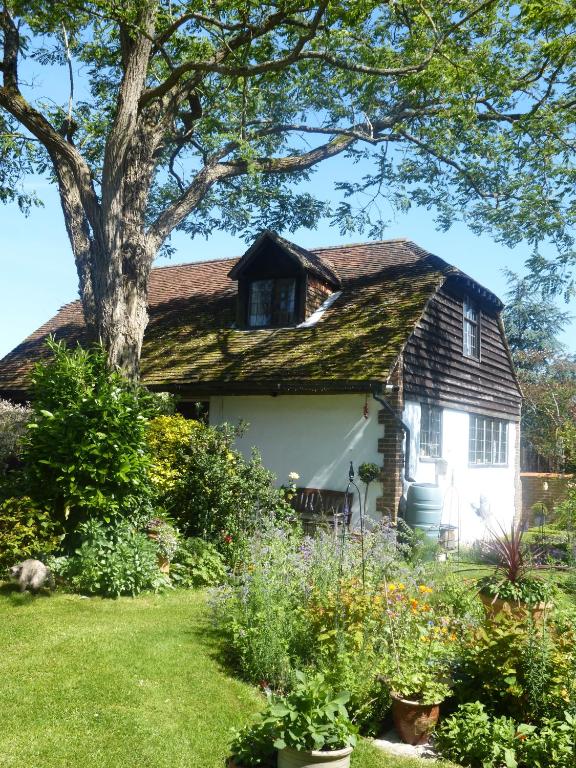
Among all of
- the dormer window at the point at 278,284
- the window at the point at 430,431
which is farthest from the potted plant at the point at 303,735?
the dormer window at the point at 278,284

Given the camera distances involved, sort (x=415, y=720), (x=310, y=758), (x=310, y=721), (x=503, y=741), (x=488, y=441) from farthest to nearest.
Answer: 1. (x=488, y=441)
2. (x=415, y=720)
3. (x=503, y=741)
4. (x=310, y=721)
5. (x=310, y=758)

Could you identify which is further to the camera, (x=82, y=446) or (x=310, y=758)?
(x=82, y=446)

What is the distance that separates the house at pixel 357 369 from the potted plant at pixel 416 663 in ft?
22.3

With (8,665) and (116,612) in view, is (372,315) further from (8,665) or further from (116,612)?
(8,665)

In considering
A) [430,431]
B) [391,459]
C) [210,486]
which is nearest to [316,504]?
[391,459]

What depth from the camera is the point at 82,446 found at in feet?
30.6

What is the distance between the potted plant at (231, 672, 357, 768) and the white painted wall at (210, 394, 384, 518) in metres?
9.43

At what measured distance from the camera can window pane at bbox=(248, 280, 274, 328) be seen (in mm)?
17078

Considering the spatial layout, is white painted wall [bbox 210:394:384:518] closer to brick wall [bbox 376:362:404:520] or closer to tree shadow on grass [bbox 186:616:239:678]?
brick wall [bbox 376:362:404:520]

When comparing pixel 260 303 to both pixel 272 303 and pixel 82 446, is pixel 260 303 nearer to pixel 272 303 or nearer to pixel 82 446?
pixel 272 303

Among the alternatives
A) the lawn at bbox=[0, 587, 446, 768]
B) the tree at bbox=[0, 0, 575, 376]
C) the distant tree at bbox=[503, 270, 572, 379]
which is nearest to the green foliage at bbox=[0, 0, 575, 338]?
the tree at bbox=[0, 0, 575, 376]

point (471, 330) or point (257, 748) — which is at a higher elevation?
point (471, 330)

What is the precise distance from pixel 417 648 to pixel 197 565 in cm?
510

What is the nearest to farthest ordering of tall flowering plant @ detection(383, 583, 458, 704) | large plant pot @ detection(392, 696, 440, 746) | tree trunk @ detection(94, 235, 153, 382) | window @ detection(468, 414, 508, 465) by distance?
large plant pot @ detection(392, 696, 440, 746), tall flowering plant @ detection(383, 583, 458, 704), tree trunk @ detection(94, 235, 153, 382), window @ detection(468, 414, 508, 465)
